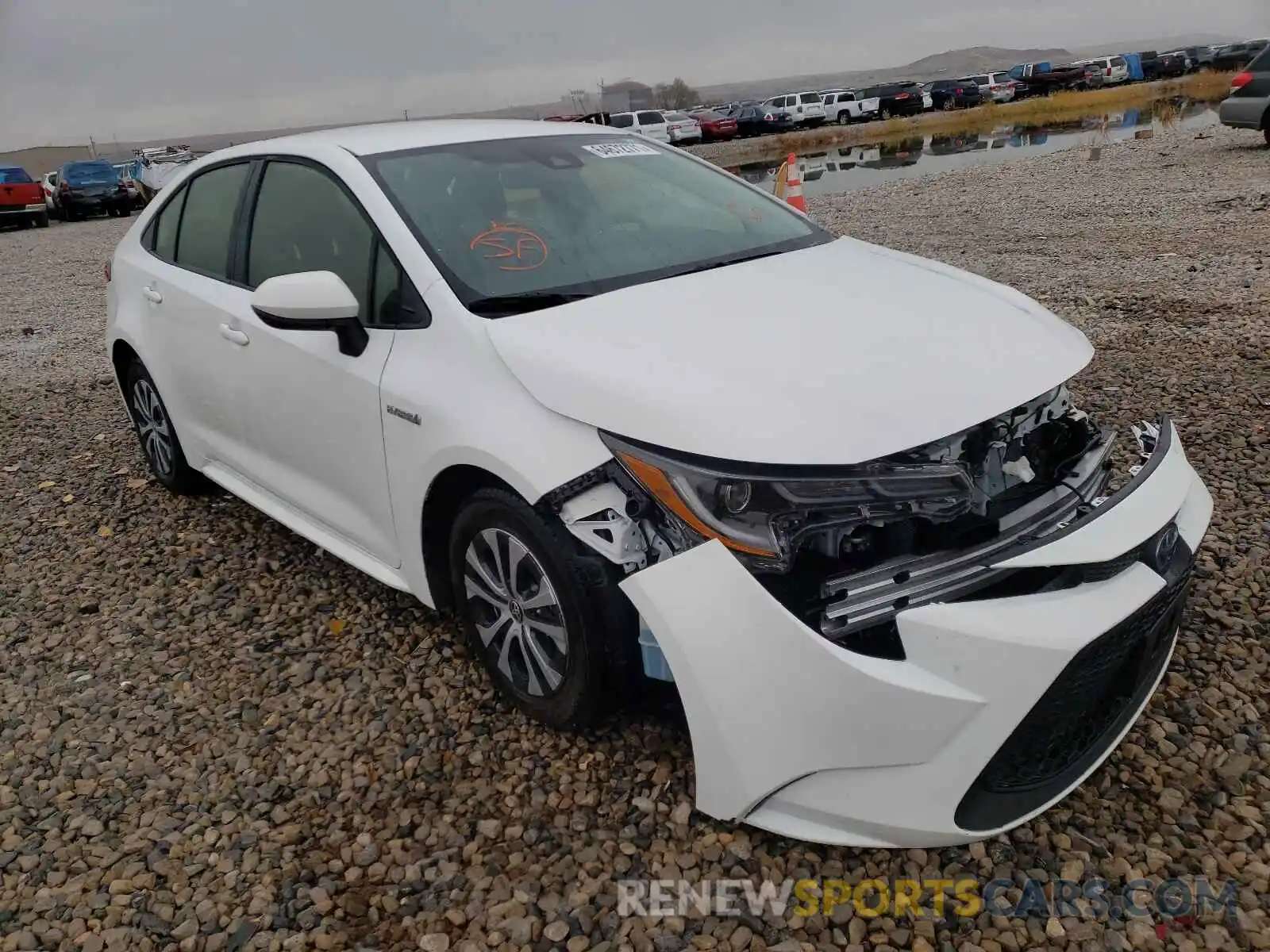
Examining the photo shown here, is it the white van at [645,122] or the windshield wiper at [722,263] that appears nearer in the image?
the windshield wiper at [722,263]

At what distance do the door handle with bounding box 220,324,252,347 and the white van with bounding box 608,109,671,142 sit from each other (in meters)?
31.9

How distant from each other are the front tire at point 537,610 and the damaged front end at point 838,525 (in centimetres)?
13

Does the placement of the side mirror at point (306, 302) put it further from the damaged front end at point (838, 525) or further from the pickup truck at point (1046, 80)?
the pickup truck at point (1046, 80)

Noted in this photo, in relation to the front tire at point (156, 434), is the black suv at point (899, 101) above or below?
above

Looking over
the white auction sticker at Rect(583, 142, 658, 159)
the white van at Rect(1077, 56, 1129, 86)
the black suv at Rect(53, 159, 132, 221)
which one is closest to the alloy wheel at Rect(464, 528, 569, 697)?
the white auction sticker at Rect(583, 142, 658, 159)

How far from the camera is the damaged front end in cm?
201

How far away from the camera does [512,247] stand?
9.14 feet

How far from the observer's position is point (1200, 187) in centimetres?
1113

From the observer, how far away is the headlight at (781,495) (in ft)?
6.68

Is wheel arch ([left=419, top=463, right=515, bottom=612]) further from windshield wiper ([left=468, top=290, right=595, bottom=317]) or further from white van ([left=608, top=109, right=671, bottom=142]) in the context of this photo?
white van ([left=608, top=109, right=671, bottom=142])

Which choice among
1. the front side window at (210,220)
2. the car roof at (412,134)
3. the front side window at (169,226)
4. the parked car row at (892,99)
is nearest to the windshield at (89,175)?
the parked car row at (892,99)

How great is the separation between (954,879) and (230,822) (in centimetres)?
185

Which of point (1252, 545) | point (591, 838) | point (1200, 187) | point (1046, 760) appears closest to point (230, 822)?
point (591, 838)

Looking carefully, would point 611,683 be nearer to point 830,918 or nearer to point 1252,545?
point 830,918
